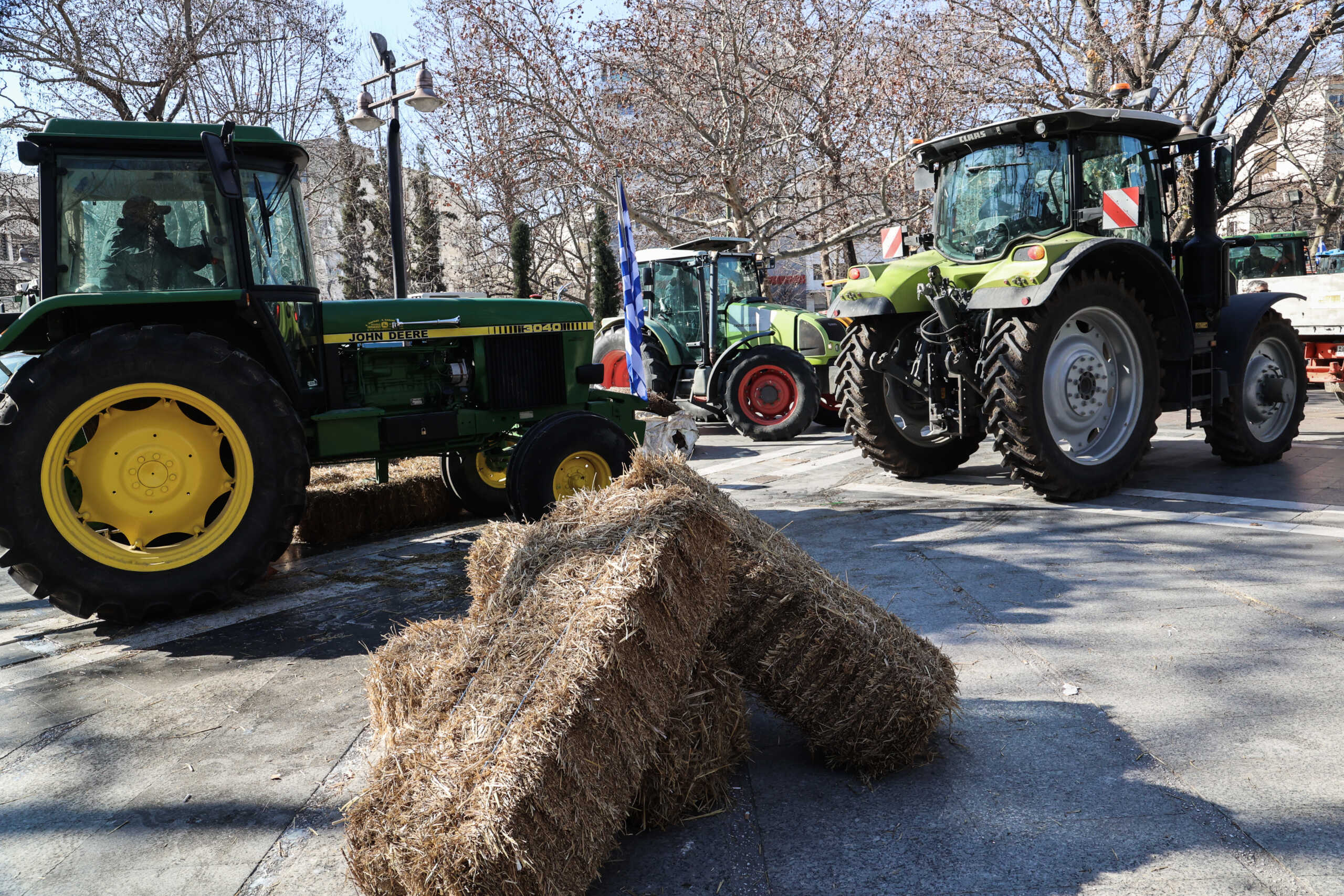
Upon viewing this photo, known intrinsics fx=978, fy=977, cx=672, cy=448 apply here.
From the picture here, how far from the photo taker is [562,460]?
601 cm

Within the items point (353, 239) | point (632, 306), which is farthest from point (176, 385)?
point (353, 239)

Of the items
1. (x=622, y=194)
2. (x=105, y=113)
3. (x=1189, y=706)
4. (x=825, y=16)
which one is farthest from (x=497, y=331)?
(x=105, y=113)

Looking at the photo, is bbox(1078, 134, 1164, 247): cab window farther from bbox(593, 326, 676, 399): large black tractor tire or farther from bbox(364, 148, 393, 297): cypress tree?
bbox(364, 148, 393, 297): cypress tree

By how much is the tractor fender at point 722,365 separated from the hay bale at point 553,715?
9.12m

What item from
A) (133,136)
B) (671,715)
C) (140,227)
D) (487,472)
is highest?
(133,136)

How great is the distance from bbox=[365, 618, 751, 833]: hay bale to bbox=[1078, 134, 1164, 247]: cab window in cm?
555

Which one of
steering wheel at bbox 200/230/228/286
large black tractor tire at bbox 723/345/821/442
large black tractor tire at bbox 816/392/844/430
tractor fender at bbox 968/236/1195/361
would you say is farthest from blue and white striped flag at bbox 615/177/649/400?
steering wheel at bbox 200/230/228/286

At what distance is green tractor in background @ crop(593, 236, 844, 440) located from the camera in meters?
11.5

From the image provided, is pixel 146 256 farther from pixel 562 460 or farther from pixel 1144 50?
pixel 1144 50

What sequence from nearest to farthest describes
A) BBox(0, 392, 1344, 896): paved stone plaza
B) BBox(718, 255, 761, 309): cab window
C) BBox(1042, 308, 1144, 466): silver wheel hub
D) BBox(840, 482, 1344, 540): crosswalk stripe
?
BBox(0, 392, 1344, 896): paved stone plaza < BBox(840, 482, 1344, 540): crosswalk stripe < BBox(1042, 308, 1144, 466): silver wheel hub < BBox(718, 255, 761, 309): cab window

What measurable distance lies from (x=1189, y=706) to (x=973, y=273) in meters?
4.60

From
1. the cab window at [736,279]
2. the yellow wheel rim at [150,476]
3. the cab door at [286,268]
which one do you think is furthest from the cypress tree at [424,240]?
the yellow wheel rim at [150,476]

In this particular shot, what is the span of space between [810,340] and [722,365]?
3.80ft

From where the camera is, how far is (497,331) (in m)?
6.62
